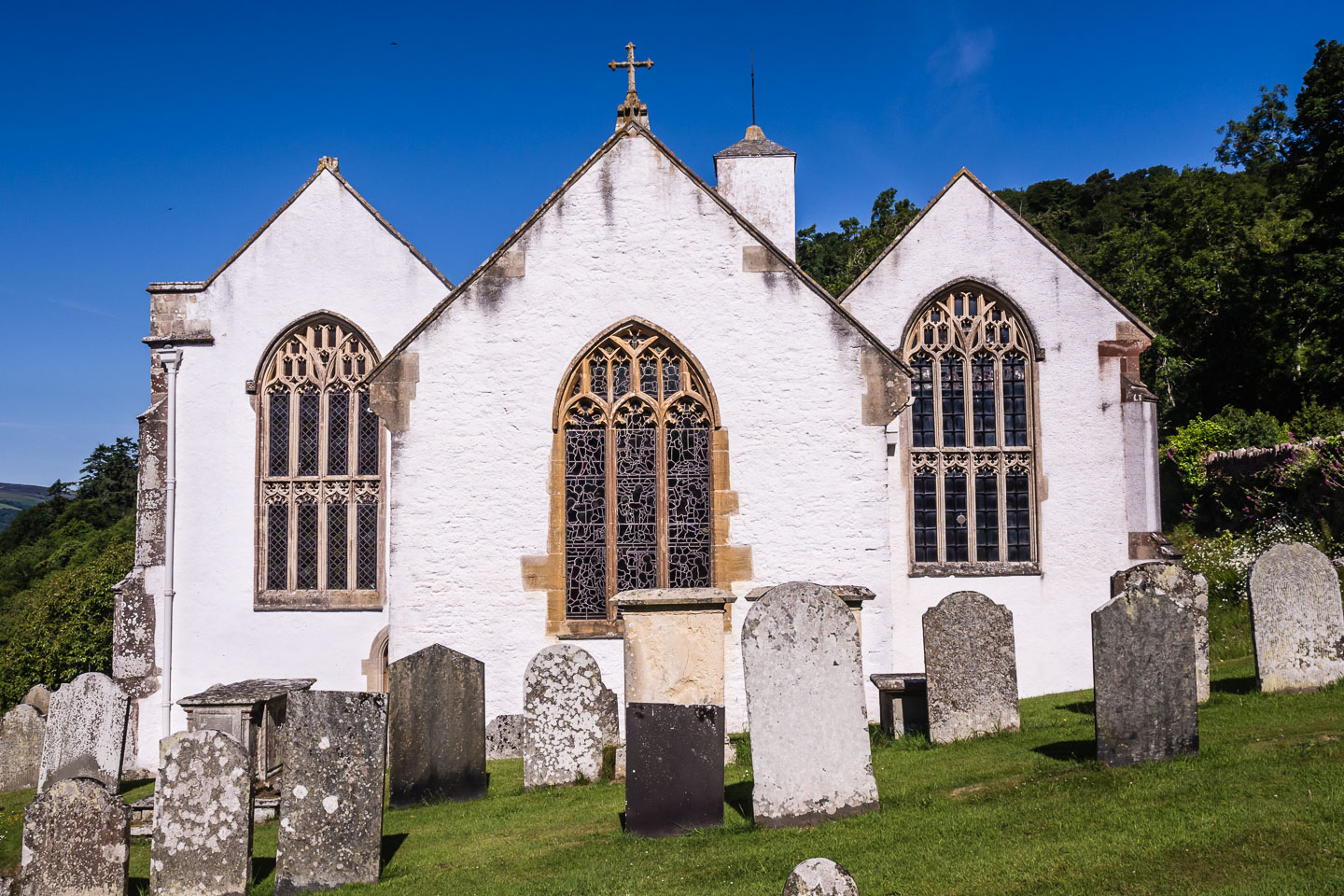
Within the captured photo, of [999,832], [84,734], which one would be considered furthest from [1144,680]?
[84,734]

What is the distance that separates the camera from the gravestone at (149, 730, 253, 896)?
7.24m

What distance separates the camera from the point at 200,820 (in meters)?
7.27

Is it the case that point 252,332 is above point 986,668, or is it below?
above

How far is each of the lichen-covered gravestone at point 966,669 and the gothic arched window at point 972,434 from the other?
5821 millimetres

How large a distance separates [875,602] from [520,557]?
447cm

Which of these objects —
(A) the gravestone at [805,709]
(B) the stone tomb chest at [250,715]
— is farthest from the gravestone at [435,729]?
(A) the gravestone at [805,709]

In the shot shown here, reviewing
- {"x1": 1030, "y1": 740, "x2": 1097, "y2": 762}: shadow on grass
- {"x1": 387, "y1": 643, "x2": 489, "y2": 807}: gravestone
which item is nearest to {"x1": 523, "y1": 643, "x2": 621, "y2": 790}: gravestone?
{"x1": 387, "y1": 643, "x2": 489, "y2": 807}: gravestone

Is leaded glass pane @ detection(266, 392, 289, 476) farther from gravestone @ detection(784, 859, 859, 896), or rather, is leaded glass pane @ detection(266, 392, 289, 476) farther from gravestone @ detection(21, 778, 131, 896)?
gravestone @ detection(784, 859, 859, 896)

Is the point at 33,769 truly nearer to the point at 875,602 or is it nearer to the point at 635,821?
the point at 635,821

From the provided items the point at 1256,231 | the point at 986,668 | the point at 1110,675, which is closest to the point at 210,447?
the point at 986,668

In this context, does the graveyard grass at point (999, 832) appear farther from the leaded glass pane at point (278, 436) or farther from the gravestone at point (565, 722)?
the leaded glass pane at point (278, 436)

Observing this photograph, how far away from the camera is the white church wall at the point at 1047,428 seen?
14922 millimetres

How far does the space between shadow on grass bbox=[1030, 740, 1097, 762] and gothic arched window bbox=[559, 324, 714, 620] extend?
16.2 feet

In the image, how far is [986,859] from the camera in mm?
6004
